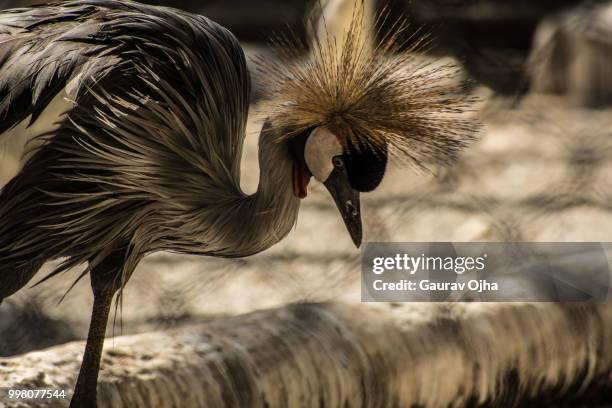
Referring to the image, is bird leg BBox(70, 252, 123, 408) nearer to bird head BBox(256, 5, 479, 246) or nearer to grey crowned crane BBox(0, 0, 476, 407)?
grey crowned crane BBox(0, 0, 476, 407)

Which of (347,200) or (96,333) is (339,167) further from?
(96,333)

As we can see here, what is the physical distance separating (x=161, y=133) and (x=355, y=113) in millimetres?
177

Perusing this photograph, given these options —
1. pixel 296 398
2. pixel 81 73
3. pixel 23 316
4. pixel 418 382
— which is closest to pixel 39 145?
pixel 81 73

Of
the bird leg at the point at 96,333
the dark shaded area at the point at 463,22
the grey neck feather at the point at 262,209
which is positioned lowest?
the bird leg at the point at 96,333

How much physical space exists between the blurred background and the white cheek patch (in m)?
0.15

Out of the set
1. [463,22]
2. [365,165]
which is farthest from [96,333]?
[463,22]

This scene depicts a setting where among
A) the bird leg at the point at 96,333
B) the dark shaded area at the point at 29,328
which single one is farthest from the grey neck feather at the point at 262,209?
the dark shaded area at the point at 29,328

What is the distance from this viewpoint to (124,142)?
1.02 meters

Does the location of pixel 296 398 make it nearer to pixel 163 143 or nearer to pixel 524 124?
pixel 163 143

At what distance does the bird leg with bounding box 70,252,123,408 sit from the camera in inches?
41.3

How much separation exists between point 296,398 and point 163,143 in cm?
31

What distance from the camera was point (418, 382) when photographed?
4.15ft

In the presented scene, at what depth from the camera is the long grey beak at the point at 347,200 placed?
110cm

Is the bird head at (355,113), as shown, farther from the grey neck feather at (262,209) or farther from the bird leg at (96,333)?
the bird leg at (96,333)
